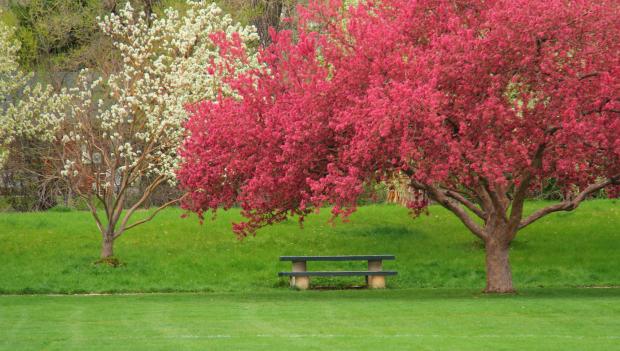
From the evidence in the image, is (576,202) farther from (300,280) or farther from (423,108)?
(300,280)

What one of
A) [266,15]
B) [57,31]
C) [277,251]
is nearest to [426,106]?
[277,251]

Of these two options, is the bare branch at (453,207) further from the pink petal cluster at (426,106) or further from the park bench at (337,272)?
the park bench at (337,272)

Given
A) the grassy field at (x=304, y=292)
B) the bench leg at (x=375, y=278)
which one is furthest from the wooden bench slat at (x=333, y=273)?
the grassy field at (x=304, y=292)

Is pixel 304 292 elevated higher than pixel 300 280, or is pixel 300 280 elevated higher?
pixel 300 280

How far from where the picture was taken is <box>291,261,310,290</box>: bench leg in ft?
90.6

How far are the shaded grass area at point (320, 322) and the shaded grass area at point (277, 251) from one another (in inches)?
130

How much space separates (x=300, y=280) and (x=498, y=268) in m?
5.45

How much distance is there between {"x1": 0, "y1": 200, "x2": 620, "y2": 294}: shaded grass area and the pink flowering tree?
16.8ft

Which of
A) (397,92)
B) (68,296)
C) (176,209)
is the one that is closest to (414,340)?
(397,92)

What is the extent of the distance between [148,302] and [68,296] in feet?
11.8

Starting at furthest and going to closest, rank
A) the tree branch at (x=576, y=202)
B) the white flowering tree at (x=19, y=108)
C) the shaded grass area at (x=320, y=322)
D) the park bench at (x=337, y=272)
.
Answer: the white flowering tree at (x=19, y=108) < the park bench at (x=337, y=272) < the tree branch at (x=576, y=202) < the shaded grass area at (x=320, y=322)

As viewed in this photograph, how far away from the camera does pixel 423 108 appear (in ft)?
69.9

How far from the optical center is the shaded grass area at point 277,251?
93.8 feet

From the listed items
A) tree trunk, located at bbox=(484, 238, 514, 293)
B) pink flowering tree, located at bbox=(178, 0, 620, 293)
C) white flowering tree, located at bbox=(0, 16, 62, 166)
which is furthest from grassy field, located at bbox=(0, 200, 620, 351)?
white flowering tree, located at bbox=(0, 16, 62, 166)
